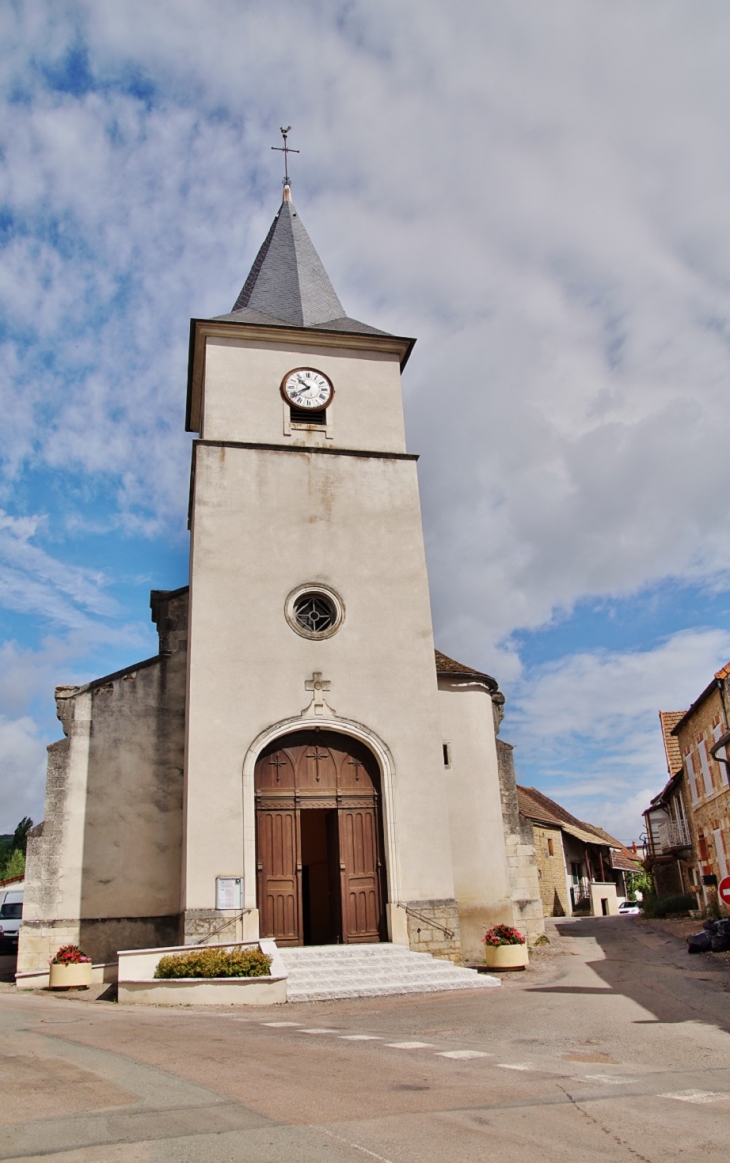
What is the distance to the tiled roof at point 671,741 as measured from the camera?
32188 mm

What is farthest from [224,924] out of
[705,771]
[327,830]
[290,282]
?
[705,771]

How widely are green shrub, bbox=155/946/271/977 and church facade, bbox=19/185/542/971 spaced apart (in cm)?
186

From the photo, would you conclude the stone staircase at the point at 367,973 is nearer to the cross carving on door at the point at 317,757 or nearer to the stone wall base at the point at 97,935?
the cross carving on door at the point at 317,757

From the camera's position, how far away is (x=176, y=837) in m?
16.9

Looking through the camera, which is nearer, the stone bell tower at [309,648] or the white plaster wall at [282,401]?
the stone bell tower at [309,648]

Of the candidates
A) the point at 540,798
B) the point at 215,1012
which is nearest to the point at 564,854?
the point at 540,798

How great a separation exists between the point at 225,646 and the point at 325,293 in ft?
31.7

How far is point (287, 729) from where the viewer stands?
52.3 ft

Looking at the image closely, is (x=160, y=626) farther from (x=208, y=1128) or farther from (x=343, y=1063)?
(x=208, y=1128)

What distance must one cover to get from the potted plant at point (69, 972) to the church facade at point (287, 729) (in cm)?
156

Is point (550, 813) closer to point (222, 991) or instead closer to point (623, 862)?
point (623, 862)

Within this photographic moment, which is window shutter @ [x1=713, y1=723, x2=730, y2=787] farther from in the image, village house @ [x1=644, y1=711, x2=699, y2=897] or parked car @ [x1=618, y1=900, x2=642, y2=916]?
parked car @ [x1=618, y1=900, x2=642, y2=916]

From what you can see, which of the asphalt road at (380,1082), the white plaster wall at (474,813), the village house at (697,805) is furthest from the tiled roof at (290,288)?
the asphalt road at (380,1082)

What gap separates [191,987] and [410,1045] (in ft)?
17.0
